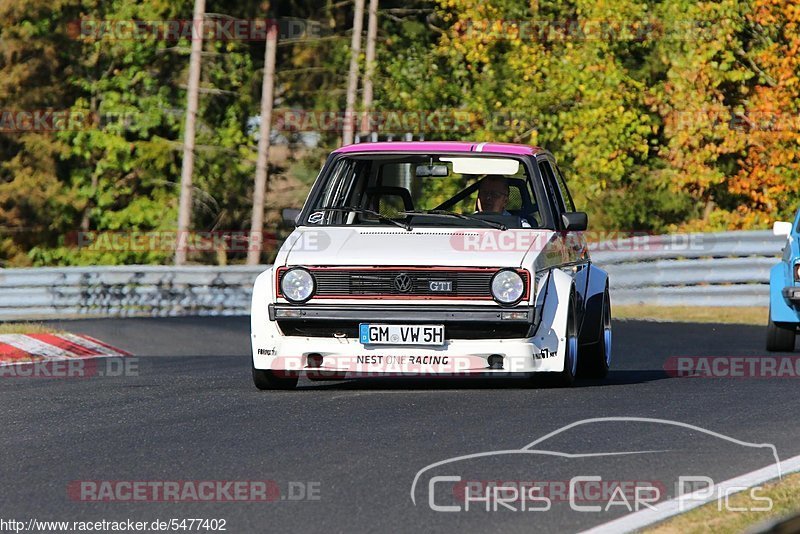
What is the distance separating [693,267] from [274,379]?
43.3ft

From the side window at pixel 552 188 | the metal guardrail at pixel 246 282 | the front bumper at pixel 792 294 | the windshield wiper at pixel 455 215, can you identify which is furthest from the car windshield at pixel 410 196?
the metal guardrail at pixel 246 282

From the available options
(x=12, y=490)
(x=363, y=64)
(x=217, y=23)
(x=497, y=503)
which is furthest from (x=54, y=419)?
(x=217, y=23)

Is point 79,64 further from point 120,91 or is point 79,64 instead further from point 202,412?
point 202,412

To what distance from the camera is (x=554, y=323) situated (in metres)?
10.5

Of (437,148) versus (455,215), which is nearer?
(455,215)

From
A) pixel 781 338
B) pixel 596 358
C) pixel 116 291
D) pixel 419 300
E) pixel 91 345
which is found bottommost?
pixel 116 291

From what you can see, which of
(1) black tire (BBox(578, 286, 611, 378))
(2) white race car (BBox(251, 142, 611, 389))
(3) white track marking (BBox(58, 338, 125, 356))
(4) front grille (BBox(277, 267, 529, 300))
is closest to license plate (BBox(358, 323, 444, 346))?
(2) white race car (BBox(251, 142, 611, 389))

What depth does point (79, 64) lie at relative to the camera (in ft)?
163

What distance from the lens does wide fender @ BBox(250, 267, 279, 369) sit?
1057 cm

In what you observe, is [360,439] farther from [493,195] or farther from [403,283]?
[493,195]

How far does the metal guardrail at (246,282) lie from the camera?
2267 centimetres

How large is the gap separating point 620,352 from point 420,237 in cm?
485

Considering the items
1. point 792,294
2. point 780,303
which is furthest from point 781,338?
point 792,294

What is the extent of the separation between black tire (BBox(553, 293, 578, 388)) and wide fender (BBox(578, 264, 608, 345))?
2.00 feet
